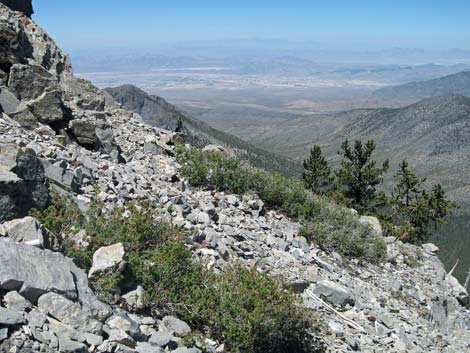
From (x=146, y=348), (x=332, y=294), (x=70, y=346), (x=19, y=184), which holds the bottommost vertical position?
(x=332, y=294)

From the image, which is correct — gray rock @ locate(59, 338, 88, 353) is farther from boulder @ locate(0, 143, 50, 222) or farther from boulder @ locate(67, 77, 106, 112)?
boulder @ locate(67, 77, 106, 112)

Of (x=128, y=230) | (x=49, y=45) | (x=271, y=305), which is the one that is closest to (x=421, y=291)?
(x=271, y=305)

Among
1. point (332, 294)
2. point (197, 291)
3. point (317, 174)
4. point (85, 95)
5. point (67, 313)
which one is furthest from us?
point (317, 174)

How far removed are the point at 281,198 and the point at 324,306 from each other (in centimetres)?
638

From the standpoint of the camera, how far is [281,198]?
17.5 metres

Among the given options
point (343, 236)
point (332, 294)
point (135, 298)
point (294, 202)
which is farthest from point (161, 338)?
point (294, 202)

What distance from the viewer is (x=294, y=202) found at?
1752cm

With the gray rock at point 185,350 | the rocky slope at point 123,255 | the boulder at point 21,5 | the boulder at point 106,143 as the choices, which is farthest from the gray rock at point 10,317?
the boulder at point 21,5

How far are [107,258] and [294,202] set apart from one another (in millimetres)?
10396

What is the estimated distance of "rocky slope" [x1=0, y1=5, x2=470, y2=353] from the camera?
6301 mm

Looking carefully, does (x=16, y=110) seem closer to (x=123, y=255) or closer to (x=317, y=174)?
(x=123, y=255)

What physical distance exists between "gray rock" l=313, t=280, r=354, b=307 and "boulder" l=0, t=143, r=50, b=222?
22.5 ft

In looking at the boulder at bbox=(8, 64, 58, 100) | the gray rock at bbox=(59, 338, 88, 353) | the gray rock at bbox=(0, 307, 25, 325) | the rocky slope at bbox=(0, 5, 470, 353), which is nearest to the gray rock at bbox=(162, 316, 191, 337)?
the rocky slope at bbox=(0, 5, 470, 353)

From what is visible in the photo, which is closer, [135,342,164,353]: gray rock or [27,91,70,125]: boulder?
[135,342,164,353]: gray rock
